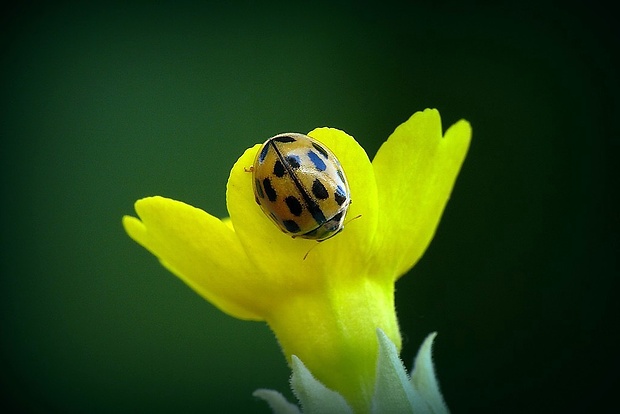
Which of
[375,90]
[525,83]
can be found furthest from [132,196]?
[525,83]

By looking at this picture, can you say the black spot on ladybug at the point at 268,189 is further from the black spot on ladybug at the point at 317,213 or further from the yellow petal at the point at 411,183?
the yellow petal at the point at 411,183

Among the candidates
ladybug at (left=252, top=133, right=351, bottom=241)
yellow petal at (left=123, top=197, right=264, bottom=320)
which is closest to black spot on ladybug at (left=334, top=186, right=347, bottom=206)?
ladybug at (left=252, top=133, right=351, bottom=241)

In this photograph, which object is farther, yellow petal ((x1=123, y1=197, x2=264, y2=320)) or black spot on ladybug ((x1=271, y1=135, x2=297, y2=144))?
black spot on ladybug ((x1=271, y1=135, x2=297, y2=144))

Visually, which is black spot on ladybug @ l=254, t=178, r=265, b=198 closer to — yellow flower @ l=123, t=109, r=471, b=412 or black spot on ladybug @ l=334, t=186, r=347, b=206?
yellow flower @ l=123, t=109, r=471, b=412

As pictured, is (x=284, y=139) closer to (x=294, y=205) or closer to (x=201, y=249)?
(x=294, y=205)

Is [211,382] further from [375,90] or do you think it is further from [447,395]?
[375,90]

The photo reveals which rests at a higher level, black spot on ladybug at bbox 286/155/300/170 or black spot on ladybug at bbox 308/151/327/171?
black spot on ladybug at bbox 286/155/300/170
